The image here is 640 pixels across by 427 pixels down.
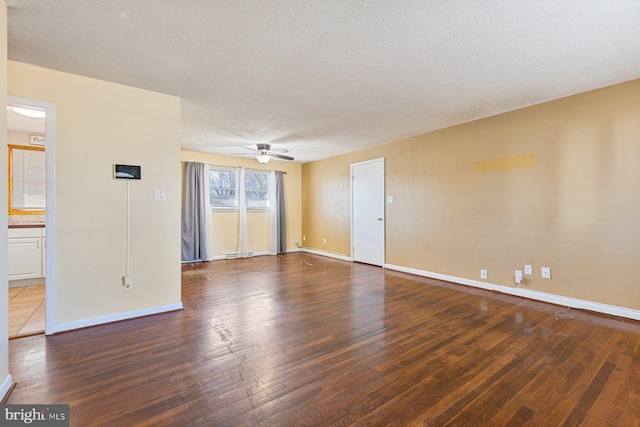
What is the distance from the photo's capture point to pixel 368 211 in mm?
5738

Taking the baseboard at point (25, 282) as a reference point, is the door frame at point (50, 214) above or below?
above

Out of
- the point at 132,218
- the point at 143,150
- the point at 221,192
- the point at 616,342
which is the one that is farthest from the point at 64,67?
the point at 616,342

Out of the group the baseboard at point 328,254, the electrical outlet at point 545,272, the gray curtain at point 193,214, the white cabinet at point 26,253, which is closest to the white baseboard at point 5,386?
the white cabinet at point 26,253

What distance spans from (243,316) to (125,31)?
8.68 feet

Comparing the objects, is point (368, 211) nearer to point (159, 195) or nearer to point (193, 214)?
point (193, 214)

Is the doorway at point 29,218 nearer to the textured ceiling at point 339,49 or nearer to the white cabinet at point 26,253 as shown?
the white cabinet at point 26,253

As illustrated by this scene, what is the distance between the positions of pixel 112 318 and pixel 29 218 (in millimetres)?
3236

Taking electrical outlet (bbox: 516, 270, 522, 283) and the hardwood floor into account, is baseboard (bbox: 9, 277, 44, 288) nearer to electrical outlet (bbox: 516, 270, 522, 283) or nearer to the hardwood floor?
the hardwood floor

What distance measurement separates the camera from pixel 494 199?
3795 mm

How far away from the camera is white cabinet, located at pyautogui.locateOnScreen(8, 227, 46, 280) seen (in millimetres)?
3865

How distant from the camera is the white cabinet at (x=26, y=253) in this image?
3.87m

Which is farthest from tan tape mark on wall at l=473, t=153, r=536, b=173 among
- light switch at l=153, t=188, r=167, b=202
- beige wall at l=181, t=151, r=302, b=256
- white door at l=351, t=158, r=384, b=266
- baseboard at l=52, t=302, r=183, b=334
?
beige wall at l=181, t=151, r=302, b=256

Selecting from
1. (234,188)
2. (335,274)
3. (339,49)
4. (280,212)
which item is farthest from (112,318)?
(280,212)

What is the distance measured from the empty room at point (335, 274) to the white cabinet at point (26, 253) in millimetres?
26
